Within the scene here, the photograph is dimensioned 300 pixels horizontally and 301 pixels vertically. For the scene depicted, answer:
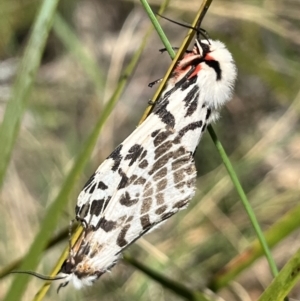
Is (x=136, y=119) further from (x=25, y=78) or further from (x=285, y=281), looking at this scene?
(x=285, y=281)

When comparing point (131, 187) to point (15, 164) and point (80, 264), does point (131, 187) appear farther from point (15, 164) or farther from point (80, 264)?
point (15, 164)

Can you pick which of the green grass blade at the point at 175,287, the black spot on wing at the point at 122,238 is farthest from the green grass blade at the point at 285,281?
the green grass blade at the point at 175,287

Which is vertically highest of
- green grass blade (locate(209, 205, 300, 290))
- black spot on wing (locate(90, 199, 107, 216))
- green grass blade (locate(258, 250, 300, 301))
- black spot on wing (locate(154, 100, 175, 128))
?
black spot on wing (locate(154, 100, 175, 128))

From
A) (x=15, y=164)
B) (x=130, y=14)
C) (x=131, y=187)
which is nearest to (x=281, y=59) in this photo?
(x=130, y=14)

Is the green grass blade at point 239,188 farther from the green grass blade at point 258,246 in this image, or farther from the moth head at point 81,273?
the moth head at point 81,273

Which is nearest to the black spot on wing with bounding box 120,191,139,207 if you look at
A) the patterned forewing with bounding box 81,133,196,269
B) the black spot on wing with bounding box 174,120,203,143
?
the patterned forewing with bounding box 81,133,196,269

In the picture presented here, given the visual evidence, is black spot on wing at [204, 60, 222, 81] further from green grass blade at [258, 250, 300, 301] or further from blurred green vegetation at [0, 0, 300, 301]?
blurred green vegetation at [0, 0, 300, 301]

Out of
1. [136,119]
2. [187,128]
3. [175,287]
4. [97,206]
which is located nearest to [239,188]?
[187,128]
